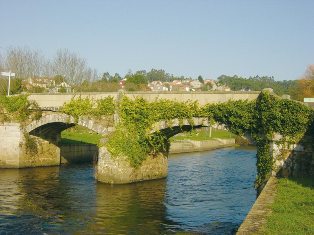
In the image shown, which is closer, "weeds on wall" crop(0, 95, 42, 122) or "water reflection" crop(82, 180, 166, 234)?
"water reflection" crop(82, 180, 166, 234)

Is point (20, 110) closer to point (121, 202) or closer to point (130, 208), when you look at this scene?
point (121, 202)

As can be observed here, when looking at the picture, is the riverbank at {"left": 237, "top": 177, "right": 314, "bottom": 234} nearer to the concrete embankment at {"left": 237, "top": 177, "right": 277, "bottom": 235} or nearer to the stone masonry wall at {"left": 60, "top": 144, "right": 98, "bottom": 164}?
the concrete embankment at {"left": 237, "top": 177, "right": 277, "bottom": 235}

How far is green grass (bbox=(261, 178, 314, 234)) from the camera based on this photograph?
11.3 meters

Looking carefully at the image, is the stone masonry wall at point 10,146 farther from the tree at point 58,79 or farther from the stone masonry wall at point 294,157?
the tree at point 58,79

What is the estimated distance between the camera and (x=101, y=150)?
93.4 ft

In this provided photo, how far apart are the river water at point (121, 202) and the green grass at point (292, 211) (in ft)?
11.5

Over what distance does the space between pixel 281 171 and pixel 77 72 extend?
168ft

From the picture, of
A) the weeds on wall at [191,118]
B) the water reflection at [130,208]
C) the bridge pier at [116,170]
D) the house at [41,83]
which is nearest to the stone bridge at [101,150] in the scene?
the bridge pier at [116,170]

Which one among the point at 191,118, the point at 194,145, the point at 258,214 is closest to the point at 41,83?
the point at 194,145

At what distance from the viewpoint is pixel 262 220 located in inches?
480

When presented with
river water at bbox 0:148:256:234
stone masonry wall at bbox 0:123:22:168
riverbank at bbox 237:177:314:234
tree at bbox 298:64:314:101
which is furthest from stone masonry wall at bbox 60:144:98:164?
tree at bbox 298:64:314:101

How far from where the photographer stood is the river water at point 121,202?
62.4 ft

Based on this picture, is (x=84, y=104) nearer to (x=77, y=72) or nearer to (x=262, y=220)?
(x=262, y=220)

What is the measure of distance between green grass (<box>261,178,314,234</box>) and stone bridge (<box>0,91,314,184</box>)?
12.0 feet
